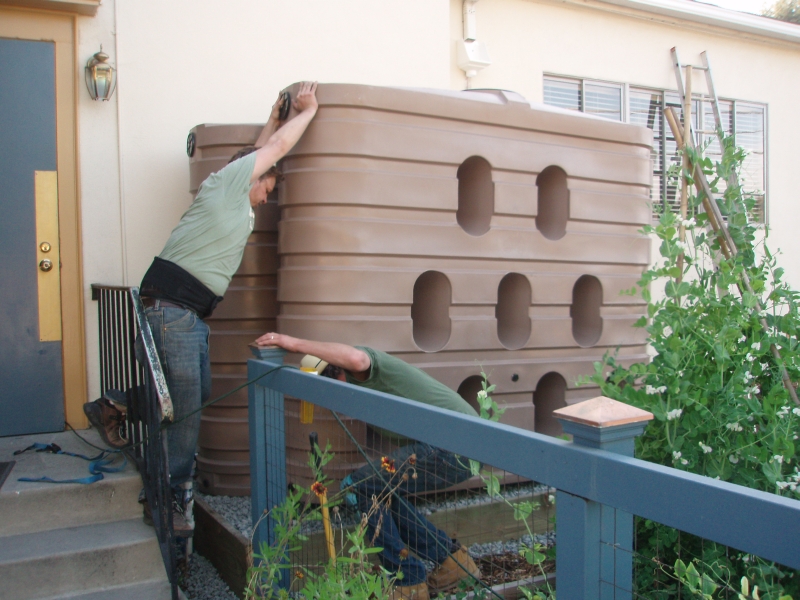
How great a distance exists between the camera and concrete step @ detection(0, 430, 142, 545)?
3.28m

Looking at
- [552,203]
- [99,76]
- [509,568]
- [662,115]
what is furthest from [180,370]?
[662,115]

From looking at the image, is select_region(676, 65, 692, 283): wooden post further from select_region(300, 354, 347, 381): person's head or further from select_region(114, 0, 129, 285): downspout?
select_region(114, 0, 129, 285): downspout

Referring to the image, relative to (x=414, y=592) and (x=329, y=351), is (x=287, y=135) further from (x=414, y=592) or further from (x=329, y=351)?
(x=414, y=592)

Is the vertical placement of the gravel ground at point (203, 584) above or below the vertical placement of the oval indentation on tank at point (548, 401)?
below

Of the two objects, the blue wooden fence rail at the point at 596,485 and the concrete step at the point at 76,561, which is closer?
the blue wooden fence rail at the point at 596,485

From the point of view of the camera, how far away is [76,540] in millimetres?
3191

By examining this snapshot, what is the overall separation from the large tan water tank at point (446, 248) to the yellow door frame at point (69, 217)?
96 cm

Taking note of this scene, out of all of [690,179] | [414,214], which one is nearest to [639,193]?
[690,179]

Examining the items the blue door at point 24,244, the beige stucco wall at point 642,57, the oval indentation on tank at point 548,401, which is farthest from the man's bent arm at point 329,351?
the beige stucco wall at point 642,57

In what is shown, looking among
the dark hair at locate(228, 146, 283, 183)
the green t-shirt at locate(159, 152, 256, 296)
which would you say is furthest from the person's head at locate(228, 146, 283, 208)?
the green t-shirt at locate(159, 152, 256, 296)

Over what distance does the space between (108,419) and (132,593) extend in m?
0.94

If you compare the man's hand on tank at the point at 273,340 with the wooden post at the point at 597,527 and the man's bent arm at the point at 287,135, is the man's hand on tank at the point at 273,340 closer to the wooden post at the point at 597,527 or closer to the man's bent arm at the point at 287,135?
the man's bent arm at the point at 287,135

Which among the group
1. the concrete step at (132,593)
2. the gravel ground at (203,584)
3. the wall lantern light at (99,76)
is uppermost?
the wall lantern light at (99,76)

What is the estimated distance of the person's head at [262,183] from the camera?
3617 mm
